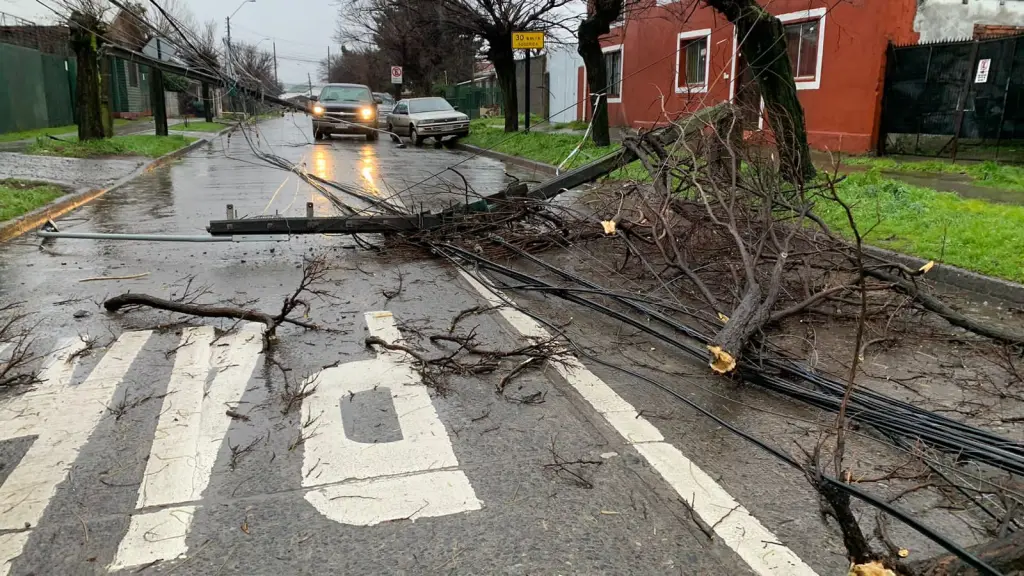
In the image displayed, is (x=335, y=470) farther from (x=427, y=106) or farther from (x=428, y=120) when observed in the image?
(x=427, y=106)

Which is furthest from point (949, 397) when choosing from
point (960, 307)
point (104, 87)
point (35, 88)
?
point (35, 88)

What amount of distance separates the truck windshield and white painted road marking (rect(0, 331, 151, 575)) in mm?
24057

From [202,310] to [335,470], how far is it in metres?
2.55

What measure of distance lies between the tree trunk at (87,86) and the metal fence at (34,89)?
694 centimetres

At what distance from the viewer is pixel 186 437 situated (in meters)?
3.74

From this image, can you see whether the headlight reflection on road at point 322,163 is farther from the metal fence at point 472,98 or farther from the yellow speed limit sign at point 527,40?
the metal fence at point 472,98

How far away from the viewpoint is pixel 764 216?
5430 mm

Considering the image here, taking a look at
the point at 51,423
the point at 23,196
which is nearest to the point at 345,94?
the point at 23,196

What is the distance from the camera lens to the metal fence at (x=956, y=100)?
1424 centimetres

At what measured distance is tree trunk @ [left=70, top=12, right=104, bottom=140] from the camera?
61.4 feet

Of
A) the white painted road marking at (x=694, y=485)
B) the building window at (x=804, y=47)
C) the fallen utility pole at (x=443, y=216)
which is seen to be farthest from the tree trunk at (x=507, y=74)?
the white painted road marking at (x=694, y=485)

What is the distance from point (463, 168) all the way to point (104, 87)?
1103cm

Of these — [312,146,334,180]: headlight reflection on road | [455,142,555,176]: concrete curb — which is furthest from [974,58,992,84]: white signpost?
[312,146,334,180]: headlight reflection on road

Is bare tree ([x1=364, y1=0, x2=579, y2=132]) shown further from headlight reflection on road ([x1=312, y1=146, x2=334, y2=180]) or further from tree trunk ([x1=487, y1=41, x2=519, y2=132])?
headlight reflection on road ([x1=312, y1=146, x2=334, y2=180])
